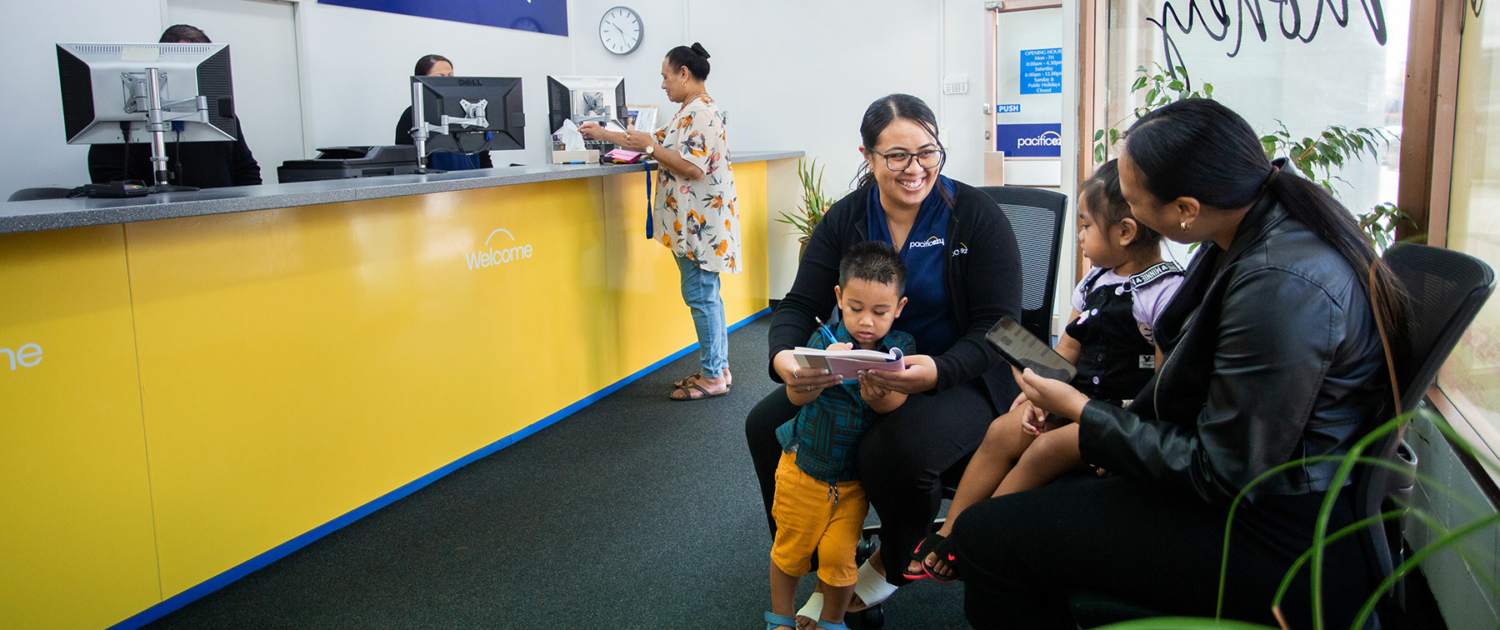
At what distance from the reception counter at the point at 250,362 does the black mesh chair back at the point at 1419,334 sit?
7.97 ft

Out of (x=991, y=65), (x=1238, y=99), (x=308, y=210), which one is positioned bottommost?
(x=308, y=210)

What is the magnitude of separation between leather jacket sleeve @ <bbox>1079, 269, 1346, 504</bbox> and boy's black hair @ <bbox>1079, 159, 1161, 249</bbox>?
64cm

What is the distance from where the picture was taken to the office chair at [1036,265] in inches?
90.2

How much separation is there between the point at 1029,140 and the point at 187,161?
4.36 meters

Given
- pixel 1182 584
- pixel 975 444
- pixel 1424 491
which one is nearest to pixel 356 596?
pixel 975 444

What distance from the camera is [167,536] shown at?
2436 millimetres

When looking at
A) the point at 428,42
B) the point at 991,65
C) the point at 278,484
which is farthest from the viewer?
the point at 428,42

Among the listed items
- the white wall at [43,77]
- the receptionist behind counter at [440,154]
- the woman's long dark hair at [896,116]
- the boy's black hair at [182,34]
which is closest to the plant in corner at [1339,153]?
the woman's long dark hair at [896,116]

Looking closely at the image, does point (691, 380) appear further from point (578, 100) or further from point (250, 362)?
point (250, 362)

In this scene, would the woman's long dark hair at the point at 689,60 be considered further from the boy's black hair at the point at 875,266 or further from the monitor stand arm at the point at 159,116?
the boy's black hair at the point at 875,266

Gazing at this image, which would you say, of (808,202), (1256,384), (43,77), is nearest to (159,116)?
(43,77)

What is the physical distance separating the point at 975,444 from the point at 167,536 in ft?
6.54

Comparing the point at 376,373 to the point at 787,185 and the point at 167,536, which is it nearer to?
the point at 167,536

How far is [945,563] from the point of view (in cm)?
186
